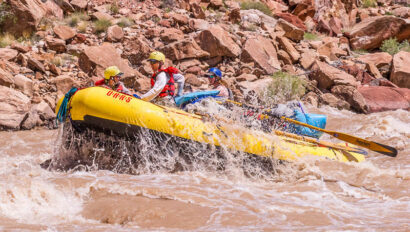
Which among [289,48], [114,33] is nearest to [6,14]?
[114,33]

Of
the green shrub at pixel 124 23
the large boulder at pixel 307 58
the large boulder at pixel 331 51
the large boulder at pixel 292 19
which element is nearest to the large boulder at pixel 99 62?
the green shrub at pixel 124 23

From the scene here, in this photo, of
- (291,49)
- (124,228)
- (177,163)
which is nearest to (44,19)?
(291,49)

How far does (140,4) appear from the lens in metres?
14.4

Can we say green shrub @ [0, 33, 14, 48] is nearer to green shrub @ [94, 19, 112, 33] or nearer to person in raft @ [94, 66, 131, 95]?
green shrub @ [94, 19, 112, 33]

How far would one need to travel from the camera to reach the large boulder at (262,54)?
39.4 feet

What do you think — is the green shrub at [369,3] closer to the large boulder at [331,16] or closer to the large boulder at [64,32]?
the large boulder at [331,16]

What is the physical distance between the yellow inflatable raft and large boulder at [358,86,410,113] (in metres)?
6.22

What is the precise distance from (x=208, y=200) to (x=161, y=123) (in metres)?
1.37

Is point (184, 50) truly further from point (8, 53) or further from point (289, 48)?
point (8, 53)

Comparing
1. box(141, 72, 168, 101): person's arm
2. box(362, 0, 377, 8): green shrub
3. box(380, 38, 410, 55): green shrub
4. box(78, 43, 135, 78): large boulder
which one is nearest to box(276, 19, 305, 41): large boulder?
box(380, 38, 410, 55): green shrub

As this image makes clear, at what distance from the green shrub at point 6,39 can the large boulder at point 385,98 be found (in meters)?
9.89

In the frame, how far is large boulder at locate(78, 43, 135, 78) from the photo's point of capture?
397 inches

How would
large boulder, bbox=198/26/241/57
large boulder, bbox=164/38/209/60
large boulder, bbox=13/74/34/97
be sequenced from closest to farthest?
large boulder, bbox=13/74/34/97
large boulder, bbox=164/38/209/60
large boulder, bbox=198/26/241/57

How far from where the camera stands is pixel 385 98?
35.7 ft
